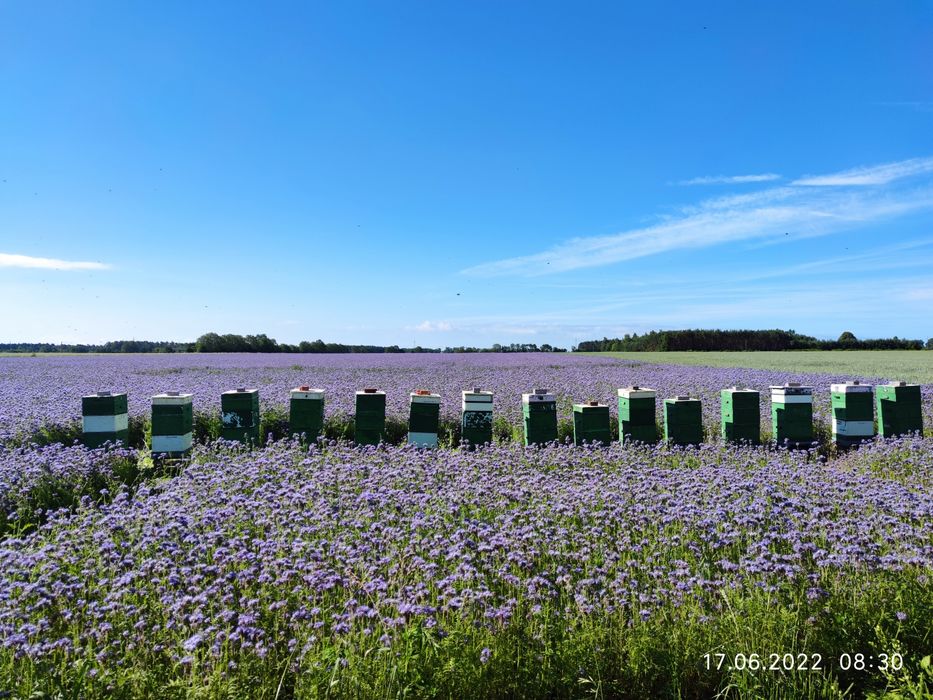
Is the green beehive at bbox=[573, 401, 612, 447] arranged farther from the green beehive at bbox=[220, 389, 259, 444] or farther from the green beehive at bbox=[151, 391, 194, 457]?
the green beehive at bbox=[151, 391, 194, 457]

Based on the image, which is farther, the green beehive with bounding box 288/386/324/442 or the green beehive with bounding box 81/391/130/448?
the green beehive with bounding box 288/386/324/442

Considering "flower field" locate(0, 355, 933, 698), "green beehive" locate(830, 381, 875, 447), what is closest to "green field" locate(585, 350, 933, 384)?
"green beehive" locate(830, 381, 875, 447)

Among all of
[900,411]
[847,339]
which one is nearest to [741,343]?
[847,339]

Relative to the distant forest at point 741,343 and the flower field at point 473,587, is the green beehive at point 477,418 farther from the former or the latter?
the distant forest at point 741,343

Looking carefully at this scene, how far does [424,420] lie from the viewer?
9820 millimetres

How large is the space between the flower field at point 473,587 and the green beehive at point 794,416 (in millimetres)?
3714

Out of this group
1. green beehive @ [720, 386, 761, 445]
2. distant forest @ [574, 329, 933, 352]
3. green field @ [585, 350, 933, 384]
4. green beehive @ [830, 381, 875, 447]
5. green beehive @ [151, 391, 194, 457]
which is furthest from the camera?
distant forest @ [574, 329, 933, 352]

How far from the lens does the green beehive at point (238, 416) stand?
32.5ft

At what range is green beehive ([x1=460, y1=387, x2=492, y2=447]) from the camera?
9.80 metres

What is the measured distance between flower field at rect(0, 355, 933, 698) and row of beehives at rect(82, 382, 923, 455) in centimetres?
265

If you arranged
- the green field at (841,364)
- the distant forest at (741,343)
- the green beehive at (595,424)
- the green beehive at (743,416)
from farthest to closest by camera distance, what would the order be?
the distant forest at (741,343) < the green field at (841,364) < the green beehive at (743,416) < the green beehive at (595,424)

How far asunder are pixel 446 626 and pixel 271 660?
1107mm

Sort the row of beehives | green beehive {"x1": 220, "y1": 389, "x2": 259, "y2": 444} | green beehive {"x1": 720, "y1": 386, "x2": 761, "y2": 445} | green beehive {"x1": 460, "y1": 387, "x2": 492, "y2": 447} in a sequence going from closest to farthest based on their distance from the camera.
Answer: the row of beehives < green beehive {"x1": 460, "y1": 387, "x2": 492, "y2": 447} < green beehive {"x1": 220, "y1": 389, "x2": 259, "y2": 444} < green beehive {"x1": 720, "y1": 386, "x2": 761, "y2": 445}

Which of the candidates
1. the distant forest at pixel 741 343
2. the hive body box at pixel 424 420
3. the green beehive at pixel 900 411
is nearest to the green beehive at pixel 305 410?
the hive body box at pixel 424 420
